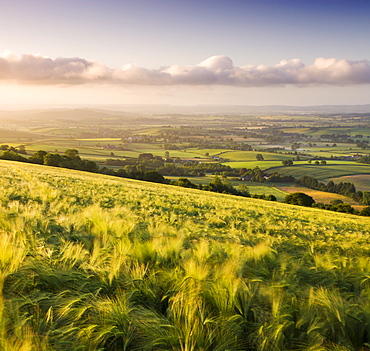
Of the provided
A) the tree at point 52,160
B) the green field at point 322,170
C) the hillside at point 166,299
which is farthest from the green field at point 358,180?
the hillside at point 166,299

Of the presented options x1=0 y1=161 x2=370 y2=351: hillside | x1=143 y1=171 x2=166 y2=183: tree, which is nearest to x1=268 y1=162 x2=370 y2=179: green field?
x1=143 y1=171 x2=166 y2=183: tree

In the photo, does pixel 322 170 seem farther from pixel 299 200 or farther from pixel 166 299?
pixel 166 299

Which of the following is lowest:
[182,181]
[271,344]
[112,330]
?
[182,181]

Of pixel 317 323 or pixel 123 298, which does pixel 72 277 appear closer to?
pixel 123 298

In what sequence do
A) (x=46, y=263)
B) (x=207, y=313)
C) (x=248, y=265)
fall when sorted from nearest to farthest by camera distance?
1. (x=207, y=313)
2. (x=46, y=263)
3. (x=248, y=265)

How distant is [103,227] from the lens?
5.08 metres

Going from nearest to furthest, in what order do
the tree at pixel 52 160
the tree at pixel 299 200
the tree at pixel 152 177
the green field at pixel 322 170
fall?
the tree at pixel 299 200 < the tree at pixel 52 160 < the tree at pixel 152 177 < the green field at pixel 322 170

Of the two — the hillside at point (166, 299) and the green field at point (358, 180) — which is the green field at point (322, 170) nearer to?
the green field at point (358, 180)

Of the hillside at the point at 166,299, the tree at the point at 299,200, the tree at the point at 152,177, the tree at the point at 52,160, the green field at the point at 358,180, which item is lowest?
the green field at the point at 358,180

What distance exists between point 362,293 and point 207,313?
2.25 metres

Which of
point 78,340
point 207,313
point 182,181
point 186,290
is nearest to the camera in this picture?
point 78,340

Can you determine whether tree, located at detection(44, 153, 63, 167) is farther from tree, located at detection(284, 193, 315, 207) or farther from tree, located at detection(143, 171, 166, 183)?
tree, located at detection(284, 193, 315, 207)

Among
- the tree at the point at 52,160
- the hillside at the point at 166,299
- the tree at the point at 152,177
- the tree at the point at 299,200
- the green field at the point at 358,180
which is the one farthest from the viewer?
the green field at the point at 358,180

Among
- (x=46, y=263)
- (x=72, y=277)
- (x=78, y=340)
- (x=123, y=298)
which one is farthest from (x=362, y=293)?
(x=46, y=263)
